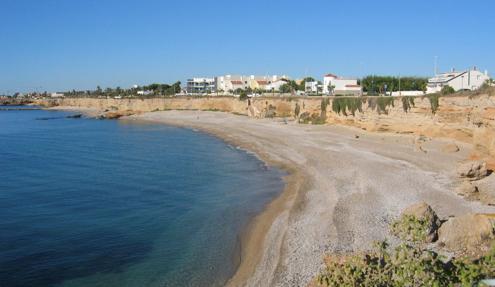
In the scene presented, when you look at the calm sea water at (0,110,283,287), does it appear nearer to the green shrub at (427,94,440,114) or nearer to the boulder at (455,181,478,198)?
the boulder at (455,181,478,198)

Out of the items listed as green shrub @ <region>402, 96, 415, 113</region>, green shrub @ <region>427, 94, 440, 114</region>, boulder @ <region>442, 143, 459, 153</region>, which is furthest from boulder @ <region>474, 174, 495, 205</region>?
green shrub @ <region>402, 96, 415, 113</region>

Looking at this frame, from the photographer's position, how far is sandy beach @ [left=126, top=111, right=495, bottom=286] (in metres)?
14.2

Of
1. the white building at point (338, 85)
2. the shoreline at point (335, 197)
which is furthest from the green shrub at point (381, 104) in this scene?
the white building at point (338, 85)

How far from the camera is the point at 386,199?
787 inches

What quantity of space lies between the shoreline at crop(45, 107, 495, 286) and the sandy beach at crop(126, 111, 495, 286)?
30 mm

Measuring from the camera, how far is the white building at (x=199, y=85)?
507ft

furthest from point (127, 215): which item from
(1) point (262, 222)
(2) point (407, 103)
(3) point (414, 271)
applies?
(2) point (407, 103)

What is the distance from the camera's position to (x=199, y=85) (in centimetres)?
15900

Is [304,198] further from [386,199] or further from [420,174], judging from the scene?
[420,174]

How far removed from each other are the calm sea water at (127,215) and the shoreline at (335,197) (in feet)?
3.34

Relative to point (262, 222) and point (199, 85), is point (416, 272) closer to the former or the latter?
point (262, 222)

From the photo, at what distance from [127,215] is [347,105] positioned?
114 ft

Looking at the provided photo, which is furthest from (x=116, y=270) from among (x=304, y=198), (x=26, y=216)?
(x=304, y=198)

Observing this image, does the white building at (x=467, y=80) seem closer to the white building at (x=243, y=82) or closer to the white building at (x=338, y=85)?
the white building at (x=338, y=85)
